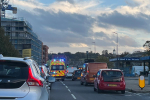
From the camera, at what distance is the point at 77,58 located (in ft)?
655

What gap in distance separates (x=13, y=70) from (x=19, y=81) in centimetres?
30

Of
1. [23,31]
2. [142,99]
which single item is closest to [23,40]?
[23,31]

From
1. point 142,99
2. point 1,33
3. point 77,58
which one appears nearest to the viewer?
point 142,99

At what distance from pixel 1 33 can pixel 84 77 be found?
17967 millimetres

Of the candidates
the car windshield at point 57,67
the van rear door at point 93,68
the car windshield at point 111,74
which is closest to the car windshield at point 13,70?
the car windshield at point 111,74

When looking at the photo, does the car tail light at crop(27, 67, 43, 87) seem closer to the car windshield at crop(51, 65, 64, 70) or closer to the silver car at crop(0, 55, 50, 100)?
the silver car at crop(0, 55, 50, 100)

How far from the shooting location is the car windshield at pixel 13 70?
21.0ft

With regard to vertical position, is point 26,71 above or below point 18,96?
above

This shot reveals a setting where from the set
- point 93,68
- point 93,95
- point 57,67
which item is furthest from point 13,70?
point 57,67

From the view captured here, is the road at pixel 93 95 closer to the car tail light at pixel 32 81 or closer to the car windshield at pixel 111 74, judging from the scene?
the car windshield at pixel 111 74

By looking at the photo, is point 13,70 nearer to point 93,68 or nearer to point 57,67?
point 93,68

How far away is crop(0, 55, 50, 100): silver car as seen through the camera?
20.5ft

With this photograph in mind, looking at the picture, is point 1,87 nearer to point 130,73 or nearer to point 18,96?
point 18,96

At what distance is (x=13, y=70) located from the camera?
649 cm
